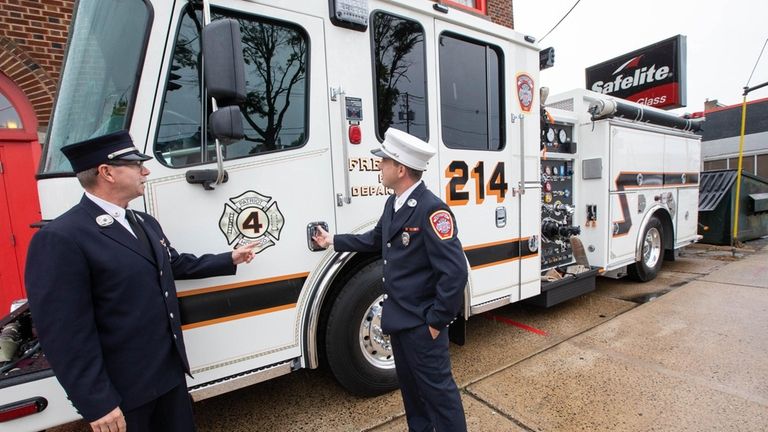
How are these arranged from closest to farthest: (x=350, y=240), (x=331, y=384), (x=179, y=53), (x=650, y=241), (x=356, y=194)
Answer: (x=179, y=53), (x=350, y=240), (x=356, y=194), (x=331, y=384), (x=650, y=241)

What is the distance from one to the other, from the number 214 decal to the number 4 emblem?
1.37 meters

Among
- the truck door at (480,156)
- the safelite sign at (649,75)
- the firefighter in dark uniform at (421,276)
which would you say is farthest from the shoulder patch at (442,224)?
the safelite sign at (649,75)

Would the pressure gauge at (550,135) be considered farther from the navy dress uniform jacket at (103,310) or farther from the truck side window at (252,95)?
the navy dress uniform jacket at (103,310)

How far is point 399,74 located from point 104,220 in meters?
2.07

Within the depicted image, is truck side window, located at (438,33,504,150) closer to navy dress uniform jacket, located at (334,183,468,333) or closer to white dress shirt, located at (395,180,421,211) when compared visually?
white dress shirt, located at (395,180,421,211)

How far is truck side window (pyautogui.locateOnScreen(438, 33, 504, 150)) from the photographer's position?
3059mm

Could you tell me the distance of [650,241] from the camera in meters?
5.77

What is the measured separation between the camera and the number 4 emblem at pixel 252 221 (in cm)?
214

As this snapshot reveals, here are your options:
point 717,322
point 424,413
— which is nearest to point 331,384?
point 424,413

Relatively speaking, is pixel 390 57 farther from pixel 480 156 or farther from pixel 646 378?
pixel 646 378

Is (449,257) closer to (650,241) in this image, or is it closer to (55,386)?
(55,386)

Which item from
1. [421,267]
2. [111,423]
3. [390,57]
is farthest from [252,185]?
[390,57]

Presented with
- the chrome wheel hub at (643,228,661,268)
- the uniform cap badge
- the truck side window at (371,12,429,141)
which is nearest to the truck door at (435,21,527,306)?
the truck side window at (371,12,429,141)

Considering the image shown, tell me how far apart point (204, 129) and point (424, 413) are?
1.95 meters
